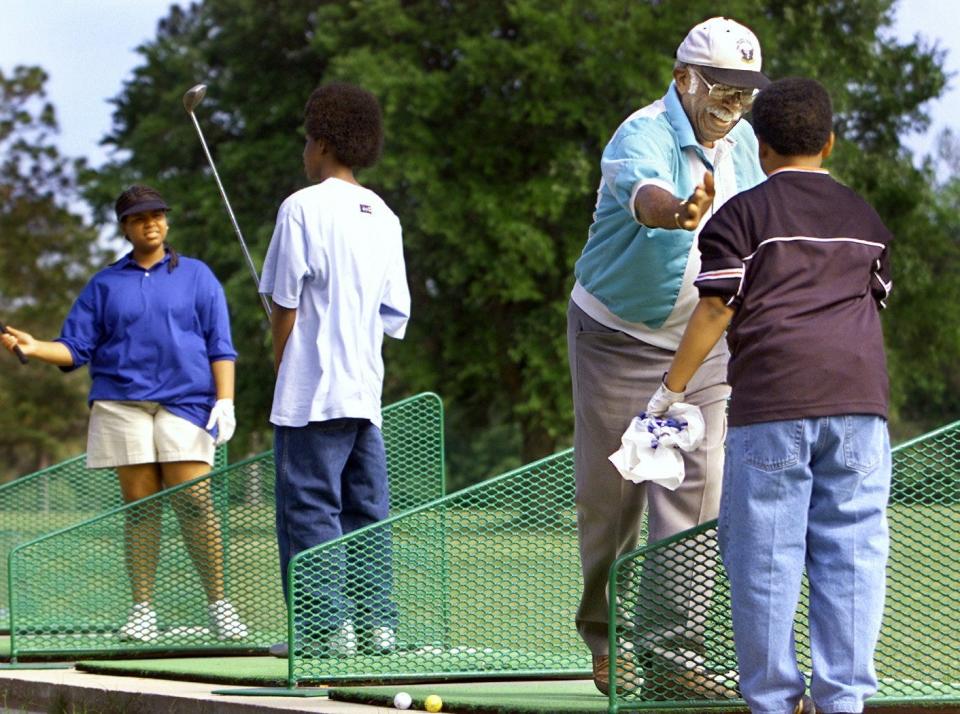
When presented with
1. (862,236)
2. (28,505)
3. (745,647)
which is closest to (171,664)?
(28,505)

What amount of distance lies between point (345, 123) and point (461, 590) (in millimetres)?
1744

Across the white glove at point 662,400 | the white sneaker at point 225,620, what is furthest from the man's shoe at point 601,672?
the white sneaker at point 225,620

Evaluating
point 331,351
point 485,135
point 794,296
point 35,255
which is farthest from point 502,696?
point 35,255

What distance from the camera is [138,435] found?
24.3 ft

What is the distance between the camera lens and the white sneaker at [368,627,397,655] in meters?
5.78

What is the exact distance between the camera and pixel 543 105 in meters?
26.6

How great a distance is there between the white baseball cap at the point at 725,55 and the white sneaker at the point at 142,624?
12.1 ft

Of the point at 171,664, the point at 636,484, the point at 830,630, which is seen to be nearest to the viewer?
the point at 830,630

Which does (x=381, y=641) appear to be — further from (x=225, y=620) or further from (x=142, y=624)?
(x=142, y=624)

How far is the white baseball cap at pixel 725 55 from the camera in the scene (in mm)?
4582

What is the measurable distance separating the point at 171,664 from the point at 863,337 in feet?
11.9

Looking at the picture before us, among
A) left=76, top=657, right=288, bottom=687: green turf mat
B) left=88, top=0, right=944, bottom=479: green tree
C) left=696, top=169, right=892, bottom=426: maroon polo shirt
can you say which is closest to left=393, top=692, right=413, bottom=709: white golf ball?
left=76, top=657, right=288, bottom=687: green turf mat

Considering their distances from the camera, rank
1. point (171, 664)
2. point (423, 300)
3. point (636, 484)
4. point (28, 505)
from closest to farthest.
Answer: point (636, 484) < point (171, 664) < point (28, 505) < point (423, 300)

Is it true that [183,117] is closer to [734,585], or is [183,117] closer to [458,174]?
[458,174]
